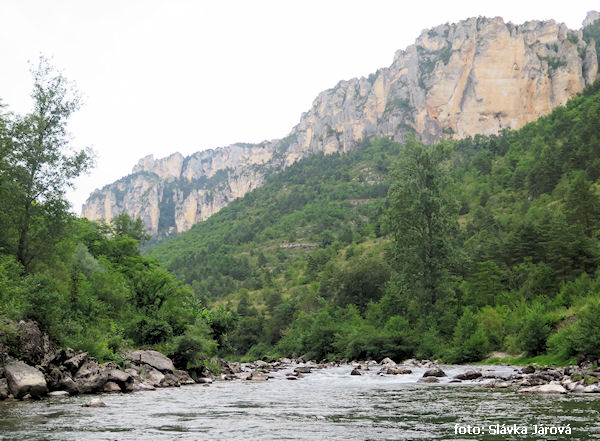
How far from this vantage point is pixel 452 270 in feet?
160

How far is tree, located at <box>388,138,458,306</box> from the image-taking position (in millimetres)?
41719

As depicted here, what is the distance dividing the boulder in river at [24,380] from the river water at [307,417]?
0.91 meters

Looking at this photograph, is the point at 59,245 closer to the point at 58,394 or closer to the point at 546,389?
the point at 58,394

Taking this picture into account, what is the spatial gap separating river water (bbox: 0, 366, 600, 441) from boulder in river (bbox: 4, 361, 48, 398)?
91 cm

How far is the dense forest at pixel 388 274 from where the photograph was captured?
2509cm

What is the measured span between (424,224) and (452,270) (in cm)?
863

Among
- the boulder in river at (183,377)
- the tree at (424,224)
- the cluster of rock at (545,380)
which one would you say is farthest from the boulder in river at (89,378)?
the tree at (424,224)

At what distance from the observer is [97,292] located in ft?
94.1

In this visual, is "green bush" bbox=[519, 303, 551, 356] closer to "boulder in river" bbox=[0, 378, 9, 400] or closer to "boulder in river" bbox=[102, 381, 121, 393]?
"boulder in river" bbox=[102, 381, 121, 393]

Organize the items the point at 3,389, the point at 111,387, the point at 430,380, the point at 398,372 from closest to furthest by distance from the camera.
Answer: the point at 3,389 → the point at 111,387 → the point at 430,380 → the point at 398,372

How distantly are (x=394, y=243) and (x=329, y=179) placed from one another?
139m

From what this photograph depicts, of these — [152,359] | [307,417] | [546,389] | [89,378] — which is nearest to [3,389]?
[89,378]

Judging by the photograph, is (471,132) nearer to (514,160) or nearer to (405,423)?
(514,160)

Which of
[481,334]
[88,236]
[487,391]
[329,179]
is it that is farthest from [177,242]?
[487,391]
